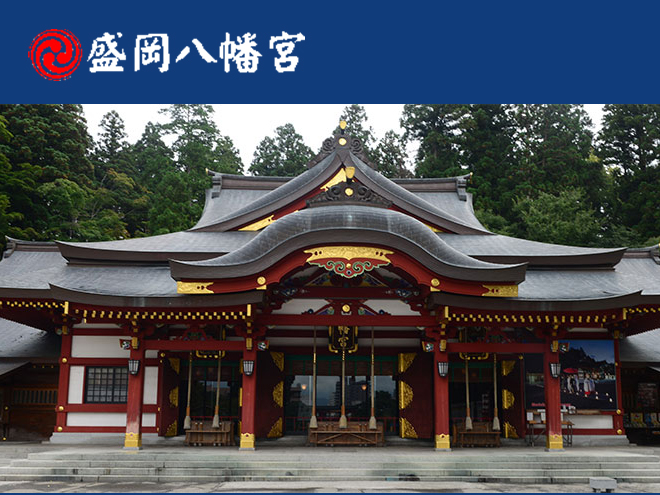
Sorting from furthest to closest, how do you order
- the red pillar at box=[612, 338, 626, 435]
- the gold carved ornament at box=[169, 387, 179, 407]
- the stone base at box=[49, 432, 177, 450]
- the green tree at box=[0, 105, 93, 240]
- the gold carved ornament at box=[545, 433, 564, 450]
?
the green tree at box=[0, 105, 93, 240] → the gold carved ornament at box=[169, 387, 179, 407] → the red pillar at box=[612, 338, 626, 435] → the stone base at box=[49, 432, 177, 450] → the gold carved ornament at box=[545, 433, 564, 450]

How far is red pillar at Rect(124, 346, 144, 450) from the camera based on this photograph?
1405 centimetres

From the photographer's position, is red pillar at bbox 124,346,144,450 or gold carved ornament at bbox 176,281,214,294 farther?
red pillar at bbox 124,346,144,450

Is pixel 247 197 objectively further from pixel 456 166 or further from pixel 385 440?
pixel 456 166

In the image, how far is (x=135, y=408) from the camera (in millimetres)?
14250

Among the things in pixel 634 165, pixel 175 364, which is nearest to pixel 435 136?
pixel 634 165

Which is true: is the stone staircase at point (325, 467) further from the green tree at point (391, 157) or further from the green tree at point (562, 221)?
the green tree at point (391, 157)

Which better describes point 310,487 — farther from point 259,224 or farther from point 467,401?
point 259,224

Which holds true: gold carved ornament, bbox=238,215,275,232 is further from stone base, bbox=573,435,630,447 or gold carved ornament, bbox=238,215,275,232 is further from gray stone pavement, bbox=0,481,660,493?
stone base, bbox=573,435,630,447

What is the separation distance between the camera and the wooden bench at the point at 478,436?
1570 cm

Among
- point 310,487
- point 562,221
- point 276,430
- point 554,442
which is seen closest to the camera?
point 310,487

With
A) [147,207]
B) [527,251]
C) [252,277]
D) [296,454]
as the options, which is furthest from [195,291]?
[147,207]

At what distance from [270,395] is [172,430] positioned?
2773 millimetres

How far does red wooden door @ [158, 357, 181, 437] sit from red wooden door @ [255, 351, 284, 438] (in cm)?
223

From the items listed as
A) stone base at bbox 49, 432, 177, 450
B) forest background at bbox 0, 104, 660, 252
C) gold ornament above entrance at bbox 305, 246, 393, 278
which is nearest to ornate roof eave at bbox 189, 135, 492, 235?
gold ornament above entrance at bbox 305, 246, 393, 278
